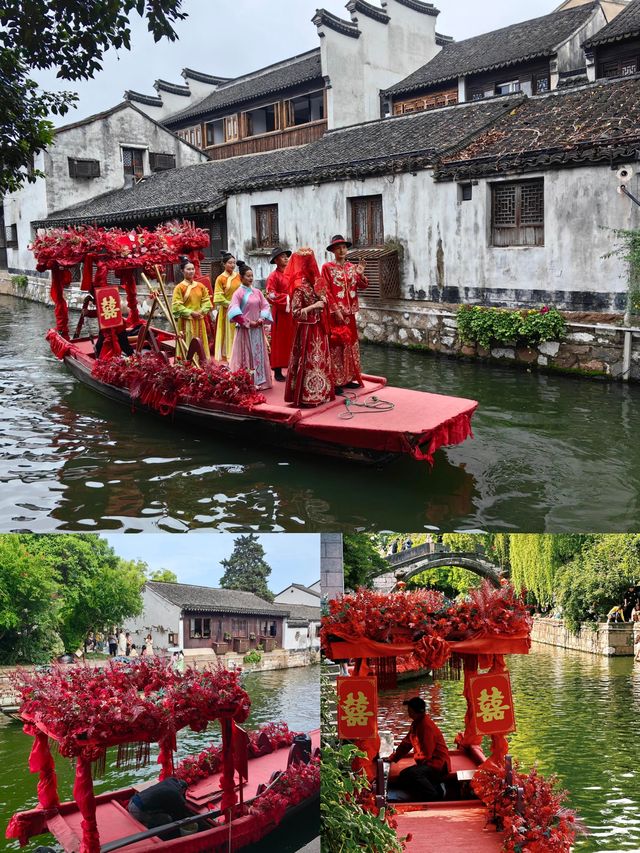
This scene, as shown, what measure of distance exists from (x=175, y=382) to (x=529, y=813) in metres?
6.26

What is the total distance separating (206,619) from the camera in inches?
202

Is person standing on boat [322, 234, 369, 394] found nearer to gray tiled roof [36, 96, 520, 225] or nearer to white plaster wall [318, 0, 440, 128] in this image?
gray tiled roof [36, 96, 520, 225]

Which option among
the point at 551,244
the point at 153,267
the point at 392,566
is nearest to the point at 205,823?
the point at 392,566

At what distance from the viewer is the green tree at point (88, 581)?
518cm

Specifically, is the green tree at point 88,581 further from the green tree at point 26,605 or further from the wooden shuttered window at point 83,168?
the wooden shuttered window at point 83,168

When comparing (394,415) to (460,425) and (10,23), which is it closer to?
(460,425)

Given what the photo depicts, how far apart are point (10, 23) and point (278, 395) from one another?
555 cm

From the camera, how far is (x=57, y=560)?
18.0ft

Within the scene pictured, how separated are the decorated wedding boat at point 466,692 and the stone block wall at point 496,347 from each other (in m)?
7.90

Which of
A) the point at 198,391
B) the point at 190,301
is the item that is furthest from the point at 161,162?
the point at 198,391

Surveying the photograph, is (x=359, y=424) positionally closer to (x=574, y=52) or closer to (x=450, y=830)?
(x=450, y=830)

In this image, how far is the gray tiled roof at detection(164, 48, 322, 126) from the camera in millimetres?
27158

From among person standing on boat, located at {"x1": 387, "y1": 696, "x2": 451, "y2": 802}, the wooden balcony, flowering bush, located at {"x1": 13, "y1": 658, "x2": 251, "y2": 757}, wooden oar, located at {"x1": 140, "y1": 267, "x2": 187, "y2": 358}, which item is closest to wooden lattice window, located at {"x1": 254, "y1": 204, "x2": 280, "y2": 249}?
the wooden balcony

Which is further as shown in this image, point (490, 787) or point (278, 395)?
point (278, 395)
